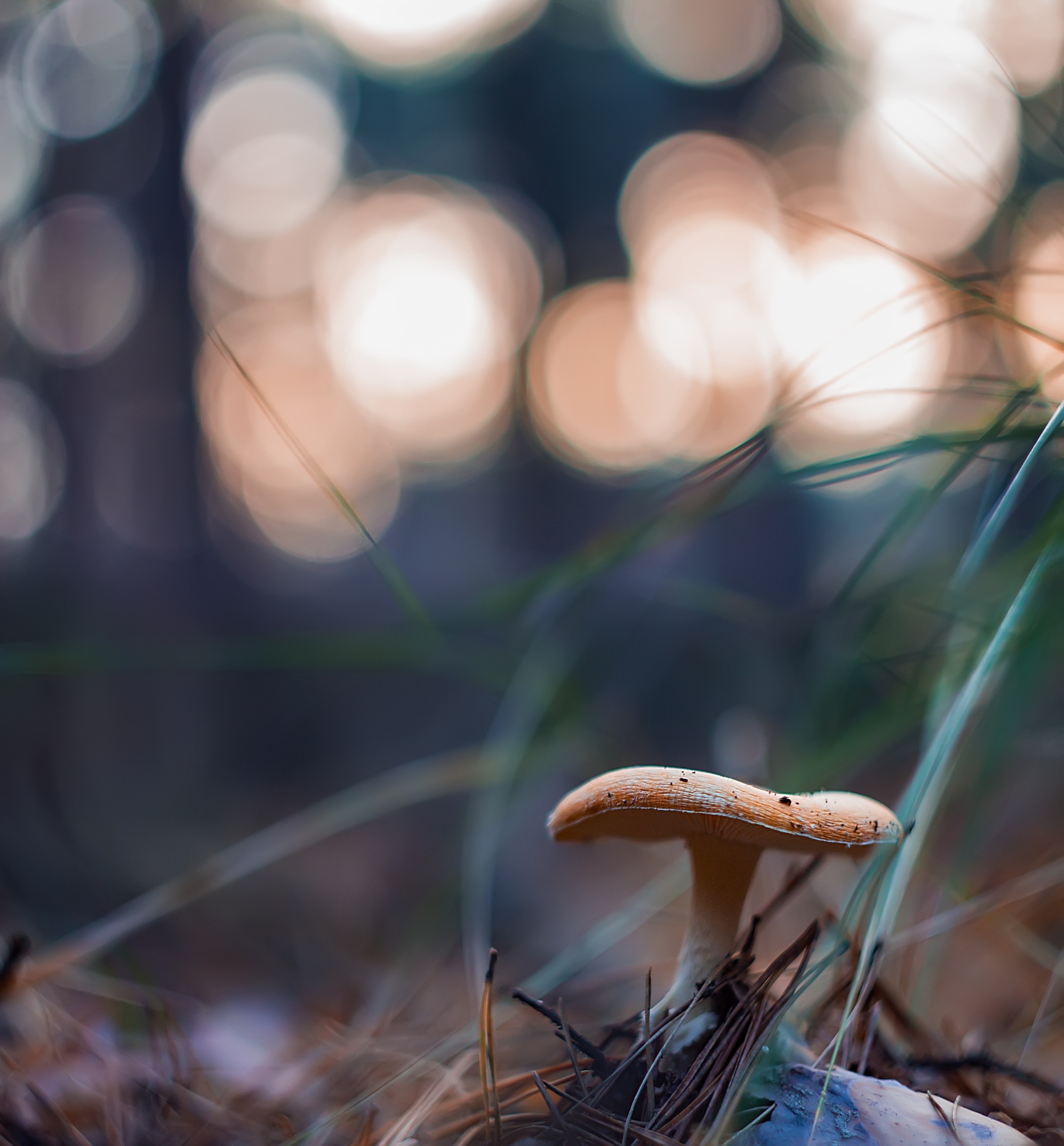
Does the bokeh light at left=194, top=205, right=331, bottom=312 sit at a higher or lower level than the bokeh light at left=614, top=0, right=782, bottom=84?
lower

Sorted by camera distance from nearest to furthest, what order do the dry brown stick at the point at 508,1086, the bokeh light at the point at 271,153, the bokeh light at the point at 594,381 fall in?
1. the dry brown stick at the point at 508,1086
2. the bokeh light at the point at 271,153
3. the bokeh light at the point at 594,381

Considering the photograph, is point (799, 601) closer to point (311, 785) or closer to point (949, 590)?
point (311, 785)

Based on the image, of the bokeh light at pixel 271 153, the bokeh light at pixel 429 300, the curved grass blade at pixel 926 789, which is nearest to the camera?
the curved grass blade at pixel 926 789

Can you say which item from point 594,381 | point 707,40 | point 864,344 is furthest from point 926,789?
point 594,381

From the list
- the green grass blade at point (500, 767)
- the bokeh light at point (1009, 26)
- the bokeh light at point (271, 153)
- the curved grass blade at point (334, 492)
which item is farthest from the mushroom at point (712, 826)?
the bokeh light at point (271, 153)

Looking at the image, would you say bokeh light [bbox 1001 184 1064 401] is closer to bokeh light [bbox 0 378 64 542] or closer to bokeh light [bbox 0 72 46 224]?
bokeh light [bbox 0 378 64 542]

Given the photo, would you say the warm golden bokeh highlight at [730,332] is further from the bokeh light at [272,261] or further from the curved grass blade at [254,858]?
the bokeh light at [272,261]

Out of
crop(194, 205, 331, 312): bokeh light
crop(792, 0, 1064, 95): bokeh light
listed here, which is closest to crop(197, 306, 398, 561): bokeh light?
crop(194, 205, 331, 312): bokeh light

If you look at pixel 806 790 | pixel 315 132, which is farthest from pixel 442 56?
pixel 806 790
